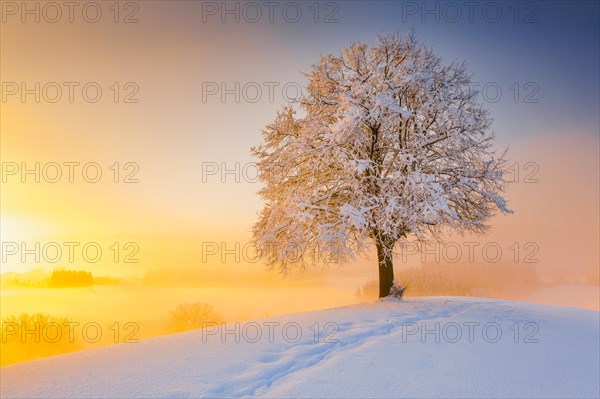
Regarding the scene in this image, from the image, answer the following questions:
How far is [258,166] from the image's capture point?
1608 cm

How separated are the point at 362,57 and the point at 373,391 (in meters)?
12.4

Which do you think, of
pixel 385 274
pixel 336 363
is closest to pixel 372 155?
pixel 385 274

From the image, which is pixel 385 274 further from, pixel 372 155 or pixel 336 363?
pixel 336 363

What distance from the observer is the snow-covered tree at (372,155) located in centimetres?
1383

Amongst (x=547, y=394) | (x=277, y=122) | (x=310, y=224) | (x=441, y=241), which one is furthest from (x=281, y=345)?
(x=277, y=122)

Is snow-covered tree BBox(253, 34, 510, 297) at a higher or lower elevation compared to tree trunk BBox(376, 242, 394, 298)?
higher

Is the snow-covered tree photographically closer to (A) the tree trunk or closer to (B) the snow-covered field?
(A) the tree trunk

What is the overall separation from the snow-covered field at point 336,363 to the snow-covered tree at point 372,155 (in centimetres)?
391

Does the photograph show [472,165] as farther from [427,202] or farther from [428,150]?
[427,202]

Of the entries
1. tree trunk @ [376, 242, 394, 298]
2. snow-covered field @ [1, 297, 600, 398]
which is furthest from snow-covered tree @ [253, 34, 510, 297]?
snow-covered field @ [1, 297, 600, 398]

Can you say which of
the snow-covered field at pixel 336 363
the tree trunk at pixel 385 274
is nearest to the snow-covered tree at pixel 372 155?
the tree trunk at pixel 385 274

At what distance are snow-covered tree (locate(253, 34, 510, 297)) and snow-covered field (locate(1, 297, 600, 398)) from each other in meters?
3.91

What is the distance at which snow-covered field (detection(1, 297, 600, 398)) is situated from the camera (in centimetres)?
627

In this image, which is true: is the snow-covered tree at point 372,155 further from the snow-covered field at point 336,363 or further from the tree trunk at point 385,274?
the snow-covered field at point 336,363
